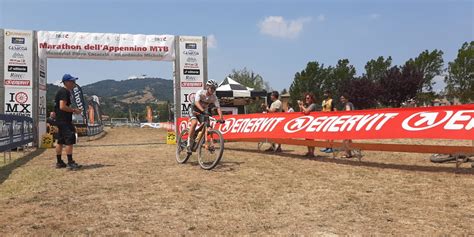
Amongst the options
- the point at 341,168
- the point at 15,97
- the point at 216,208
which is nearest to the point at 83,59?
the point at 15,97

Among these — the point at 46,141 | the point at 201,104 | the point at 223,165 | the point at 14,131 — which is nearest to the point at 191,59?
the point at 46,141

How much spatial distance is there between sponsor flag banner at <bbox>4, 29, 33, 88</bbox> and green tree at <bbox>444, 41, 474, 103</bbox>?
178ft

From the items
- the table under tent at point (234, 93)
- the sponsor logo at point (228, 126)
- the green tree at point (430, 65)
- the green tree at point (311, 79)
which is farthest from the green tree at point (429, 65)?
the sponsor logo at point (228, 126)

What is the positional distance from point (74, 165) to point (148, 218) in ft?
14.7

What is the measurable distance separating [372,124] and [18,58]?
13.7 meters

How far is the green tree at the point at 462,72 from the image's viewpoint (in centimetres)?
5550

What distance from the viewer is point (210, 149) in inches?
307

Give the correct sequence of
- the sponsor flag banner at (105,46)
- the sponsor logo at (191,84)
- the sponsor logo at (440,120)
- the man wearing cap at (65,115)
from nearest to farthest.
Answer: the sponsor logo at (440,120), the man wearing cap at (65,115), the sponsor flag banner at (105,46), the sponsor logo at (191,84)

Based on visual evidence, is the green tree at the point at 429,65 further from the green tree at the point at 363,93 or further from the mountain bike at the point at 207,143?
the mountain bike at the point at 207,143

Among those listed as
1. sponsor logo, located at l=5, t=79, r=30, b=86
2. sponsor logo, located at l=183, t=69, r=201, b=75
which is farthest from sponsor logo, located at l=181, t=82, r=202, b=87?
sponsor logo, located at l=5, t=79, r=30, b=86

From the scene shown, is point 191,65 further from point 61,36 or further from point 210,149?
point 210,149

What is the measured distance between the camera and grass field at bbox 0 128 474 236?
3.89 m

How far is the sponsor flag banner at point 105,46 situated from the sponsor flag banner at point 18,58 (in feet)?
1.62

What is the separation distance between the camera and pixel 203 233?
372 cm
